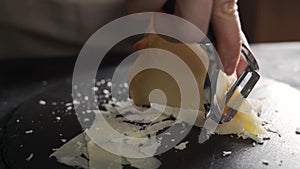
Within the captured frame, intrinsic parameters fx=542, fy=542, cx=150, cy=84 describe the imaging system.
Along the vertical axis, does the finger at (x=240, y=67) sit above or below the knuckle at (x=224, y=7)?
below

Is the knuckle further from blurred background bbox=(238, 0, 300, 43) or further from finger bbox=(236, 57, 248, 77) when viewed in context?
blurred background bbox=(238, 0, 300, 43)

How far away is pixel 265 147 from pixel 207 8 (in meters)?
0.17

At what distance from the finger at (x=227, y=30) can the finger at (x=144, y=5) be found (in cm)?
7

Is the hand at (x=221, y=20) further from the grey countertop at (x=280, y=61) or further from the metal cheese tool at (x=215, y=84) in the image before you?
the grey countertop at (x=280, y=61)

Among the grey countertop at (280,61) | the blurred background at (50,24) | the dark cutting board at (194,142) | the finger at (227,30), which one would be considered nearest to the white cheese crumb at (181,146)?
the dark cutting board at (194,142)

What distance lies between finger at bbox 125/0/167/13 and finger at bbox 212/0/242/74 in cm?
→ 7

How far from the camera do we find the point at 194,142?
0.62 meters

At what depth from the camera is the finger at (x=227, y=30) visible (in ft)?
2.06

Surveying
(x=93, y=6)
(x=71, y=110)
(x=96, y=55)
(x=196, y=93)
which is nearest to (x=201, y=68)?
(x=196, y=93)

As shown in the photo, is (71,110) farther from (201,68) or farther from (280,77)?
(280,77)

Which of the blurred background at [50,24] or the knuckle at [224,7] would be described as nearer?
the knuckle at [224,7]

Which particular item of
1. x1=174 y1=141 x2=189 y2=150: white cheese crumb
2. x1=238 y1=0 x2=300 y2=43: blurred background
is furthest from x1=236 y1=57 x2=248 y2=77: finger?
x1=238 y1=0 x2=300 y2=43: blurred background

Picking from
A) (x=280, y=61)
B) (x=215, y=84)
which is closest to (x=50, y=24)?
(x=280, y=61)

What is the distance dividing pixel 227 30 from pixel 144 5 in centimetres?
12
